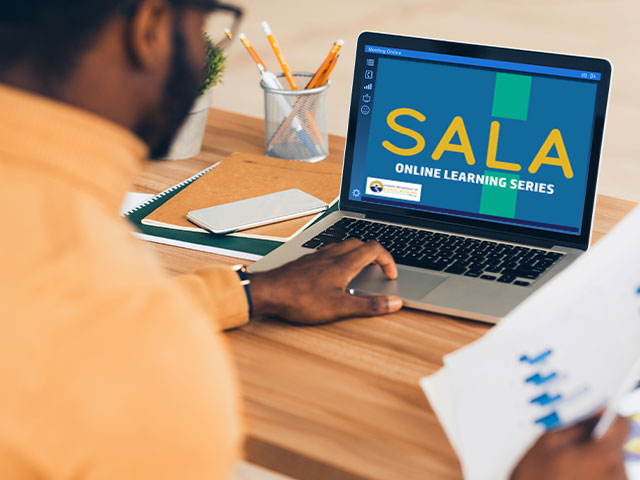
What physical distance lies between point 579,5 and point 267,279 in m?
4.48

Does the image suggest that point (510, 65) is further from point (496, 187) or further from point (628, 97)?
point (628, 97)

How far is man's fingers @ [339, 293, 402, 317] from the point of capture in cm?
103

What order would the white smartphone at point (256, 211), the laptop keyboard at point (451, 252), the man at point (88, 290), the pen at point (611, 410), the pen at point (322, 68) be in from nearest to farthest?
1. the man at point (88, 290)
2. the pen at point (611, 410)
3. the laptop keyboard at point (451, 252)
4. the white smartphone at point (256, 211)
5. the pen at point (322, 68)

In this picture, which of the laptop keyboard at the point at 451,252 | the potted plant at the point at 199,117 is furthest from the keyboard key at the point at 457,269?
the potted plant at the point at 199,117

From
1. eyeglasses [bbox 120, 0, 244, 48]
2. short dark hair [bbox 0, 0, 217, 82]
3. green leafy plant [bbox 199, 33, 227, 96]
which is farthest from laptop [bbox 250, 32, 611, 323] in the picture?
short dark hair [bbox 0, 0, 217, 82]

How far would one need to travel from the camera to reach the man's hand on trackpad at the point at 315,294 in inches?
40.3

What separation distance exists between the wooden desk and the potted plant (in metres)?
0.62

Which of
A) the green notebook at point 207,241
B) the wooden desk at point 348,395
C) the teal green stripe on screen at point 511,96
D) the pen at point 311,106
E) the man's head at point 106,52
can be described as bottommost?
the wooden desk at point 348,395

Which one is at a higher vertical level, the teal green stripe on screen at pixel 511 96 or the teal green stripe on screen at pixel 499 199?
the teal green stripe on screen at pixel 511 96

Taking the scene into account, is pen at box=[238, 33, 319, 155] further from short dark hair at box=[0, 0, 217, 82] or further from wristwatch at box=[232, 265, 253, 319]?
short dark hair at box=[0, 0, 217, 82]

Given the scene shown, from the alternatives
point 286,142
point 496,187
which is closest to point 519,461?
point 496,187

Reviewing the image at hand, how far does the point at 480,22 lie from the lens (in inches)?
185

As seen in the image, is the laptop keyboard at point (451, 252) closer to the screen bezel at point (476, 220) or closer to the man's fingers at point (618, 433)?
the screen bezel at point (476, 220)

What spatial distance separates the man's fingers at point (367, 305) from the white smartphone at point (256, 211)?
306 millimetres
